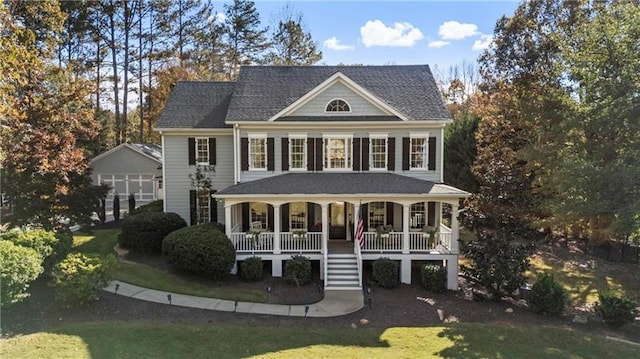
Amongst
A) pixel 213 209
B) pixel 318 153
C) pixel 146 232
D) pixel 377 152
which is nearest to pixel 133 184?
pixel 213 209

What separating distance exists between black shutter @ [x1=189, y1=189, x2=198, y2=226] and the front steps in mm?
7502

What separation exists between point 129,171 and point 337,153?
2053cm

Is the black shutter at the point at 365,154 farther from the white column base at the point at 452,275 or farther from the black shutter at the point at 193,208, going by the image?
the black shutter at the point at 193,208

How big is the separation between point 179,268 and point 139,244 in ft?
11.2

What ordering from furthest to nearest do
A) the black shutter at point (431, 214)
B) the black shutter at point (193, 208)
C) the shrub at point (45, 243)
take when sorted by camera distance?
the black shutter at point (193, 208) → the black shutter at point (431, 214) → the shrub at point (45, 243)

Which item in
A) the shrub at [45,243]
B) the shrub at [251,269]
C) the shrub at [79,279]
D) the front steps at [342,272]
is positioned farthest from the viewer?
the shrub at [251,269]

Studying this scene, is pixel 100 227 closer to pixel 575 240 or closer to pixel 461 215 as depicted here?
pixel 461 215

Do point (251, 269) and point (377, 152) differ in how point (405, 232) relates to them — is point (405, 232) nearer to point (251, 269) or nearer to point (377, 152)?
point (377, 152)

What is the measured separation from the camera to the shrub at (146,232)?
1798 centimetres

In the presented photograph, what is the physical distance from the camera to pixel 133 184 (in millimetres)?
32281

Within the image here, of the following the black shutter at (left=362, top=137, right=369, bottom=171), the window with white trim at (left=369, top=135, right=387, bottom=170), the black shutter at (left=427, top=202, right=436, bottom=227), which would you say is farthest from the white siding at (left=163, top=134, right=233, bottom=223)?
the black shutter at (left=427, top=202, right=436, bottom=227)

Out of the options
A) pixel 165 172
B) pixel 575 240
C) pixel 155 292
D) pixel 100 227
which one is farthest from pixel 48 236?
pixel 575 240

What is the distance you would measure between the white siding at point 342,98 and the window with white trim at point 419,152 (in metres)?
1.99

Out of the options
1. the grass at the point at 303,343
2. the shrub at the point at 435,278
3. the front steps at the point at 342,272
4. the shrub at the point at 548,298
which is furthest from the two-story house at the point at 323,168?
the grass at the point at 303,343
